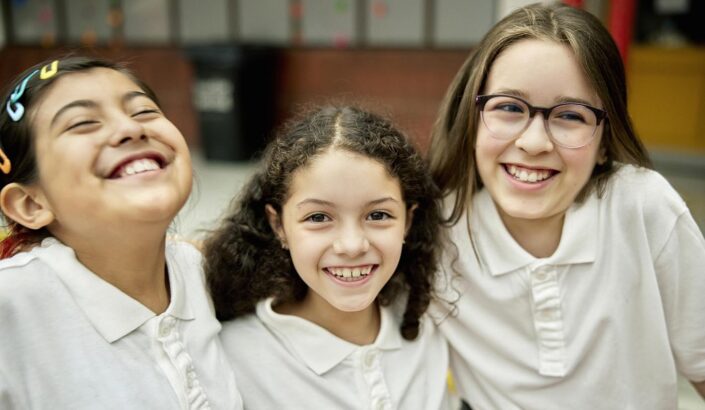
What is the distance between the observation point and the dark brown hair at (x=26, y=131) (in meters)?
1.41

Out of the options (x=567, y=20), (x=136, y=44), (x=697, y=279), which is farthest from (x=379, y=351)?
(x=136, y=44)

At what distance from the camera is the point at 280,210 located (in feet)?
5.76

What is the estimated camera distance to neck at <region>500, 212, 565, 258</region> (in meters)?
1.85

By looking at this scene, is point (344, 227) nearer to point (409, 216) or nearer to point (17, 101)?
point (409, 216)

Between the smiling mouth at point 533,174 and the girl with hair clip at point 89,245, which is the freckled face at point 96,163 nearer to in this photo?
the girl with hair clip at point 89,245

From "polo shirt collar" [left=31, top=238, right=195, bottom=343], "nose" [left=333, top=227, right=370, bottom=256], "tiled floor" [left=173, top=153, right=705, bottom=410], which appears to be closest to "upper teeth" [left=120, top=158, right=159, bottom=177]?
"polo shirt collar" [left=31, top=238, right=195, bottom=343]

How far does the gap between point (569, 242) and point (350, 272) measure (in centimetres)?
63

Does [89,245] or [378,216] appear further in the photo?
[378,216]

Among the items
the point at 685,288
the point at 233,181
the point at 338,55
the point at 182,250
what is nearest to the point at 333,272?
the point at 182,250

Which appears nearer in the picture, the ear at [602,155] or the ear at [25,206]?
the ear at [25,206]

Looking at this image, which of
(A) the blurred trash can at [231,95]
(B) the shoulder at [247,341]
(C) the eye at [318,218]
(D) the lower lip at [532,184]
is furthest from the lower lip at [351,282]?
(A) the blurred trash can at [231,95]

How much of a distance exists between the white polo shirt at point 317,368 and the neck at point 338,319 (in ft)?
0.12

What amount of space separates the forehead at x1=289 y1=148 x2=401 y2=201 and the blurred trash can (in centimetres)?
573

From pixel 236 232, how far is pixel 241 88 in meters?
5.85
